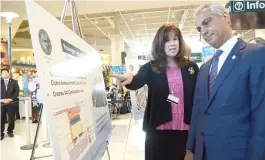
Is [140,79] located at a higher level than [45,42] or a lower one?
lower

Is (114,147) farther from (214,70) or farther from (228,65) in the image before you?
(228,65)

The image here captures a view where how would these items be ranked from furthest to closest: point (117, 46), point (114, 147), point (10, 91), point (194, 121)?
1. point (117, 46)
2. point (10, 91)
3. point (114, 147)
4. point (194, 121)

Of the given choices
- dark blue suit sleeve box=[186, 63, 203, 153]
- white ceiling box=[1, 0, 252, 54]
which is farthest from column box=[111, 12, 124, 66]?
dark blue suit sleeve box=[186, 63, 203, 153]

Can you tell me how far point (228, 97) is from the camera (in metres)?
1.18

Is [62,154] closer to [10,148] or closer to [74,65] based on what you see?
[74,65]

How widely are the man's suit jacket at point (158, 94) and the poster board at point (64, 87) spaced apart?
1.42 ft

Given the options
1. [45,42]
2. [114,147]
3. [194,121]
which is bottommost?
[114,147]

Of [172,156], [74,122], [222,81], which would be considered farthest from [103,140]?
[222,81]

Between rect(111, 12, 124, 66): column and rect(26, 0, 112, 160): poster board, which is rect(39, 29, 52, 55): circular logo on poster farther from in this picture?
rect(111, 12, 124, 66): column

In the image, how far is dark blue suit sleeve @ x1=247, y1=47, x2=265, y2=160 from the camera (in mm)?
1087

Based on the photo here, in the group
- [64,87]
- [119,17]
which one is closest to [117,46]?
[119,17]

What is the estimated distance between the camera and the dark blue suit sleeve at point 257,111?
1.09m

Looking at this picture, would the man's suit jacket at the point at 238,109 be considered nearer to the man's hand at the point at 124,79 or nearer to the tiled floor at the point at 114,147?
the man's hand at the point at 124,79

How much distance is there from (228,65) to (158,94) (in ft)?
2.22
